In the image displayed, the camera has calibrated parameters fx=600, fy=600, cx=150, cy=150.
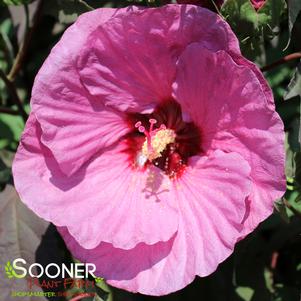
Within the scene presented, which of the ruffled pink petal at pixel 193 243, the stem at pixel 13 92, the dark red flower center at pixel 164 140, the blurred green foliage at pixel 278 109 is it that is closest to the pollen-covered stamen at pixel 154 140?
the dark red flower center at pixel 164 140

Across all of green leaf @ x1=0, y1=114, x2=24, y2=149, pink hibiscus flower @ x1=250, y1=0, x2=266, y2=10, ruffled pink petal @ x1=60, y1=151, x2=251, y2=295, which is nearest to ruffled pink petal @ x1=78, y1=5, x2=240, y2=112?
pink hibiscus flower @ x1=250, y1=0, x2=266, y2=10

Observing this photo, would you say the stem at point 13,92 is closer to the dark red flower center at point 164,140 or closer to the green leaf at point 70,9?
the green leaf at point 70,9

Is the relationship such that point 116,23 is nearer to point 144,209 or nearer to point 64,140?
point 64,140

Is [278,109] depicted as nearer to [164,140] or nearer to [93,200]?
[164,140]

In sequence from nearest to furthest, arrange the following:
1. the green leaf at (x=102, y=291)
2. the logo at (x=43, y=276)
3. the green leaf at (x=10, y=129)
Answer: the green leaf at (x=102, y=291)
the logo at (x=43, y=276)
the green leaf at (x=10, y=129)

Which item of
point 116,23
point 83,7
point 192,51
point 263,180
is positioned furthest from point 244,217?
point 83,7

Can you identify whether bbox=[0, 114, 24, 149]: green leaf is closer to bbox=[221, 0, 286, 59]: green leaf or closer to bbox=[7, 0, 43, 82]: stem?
bbox=[7, 0, 43, 82]: stem

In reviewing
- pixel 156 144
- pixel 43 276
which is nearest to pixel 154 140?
pixel 156 144
